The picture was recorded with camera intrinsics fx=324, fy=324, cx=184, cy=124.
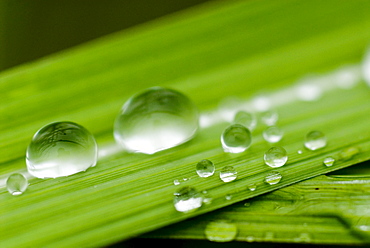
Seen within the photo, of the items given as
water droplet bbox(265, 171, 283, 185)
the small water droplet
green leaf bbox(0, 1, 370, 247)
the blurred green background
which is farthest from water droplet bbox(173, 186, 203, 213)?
the blurred green background

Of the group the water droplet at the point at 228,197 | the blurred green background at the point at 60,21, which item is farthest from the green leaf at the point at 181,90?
the blurred green background at the point at 60,21

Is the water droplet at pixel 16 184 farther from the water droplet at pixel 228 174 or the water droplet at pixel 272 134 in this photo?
the water droplet at pixel 272 134

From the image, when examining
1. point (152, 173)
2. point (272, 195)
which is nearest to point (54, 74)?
point (152, 173)

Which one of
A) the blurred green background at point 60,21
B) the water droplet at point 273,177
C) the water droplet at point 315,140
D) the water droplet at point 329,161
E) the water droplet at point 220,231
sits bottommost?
the water droplet at point 220,231

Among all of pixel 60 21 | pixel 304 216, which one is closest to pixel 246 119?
pixel 304 216

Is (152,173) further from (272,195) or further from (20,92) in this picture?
(20,92)

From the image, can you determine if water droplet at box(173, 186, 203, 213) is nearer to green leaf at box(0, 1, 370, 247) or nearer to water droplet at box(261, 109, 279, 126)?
green leaf at box(0, 1, 370, 247)
